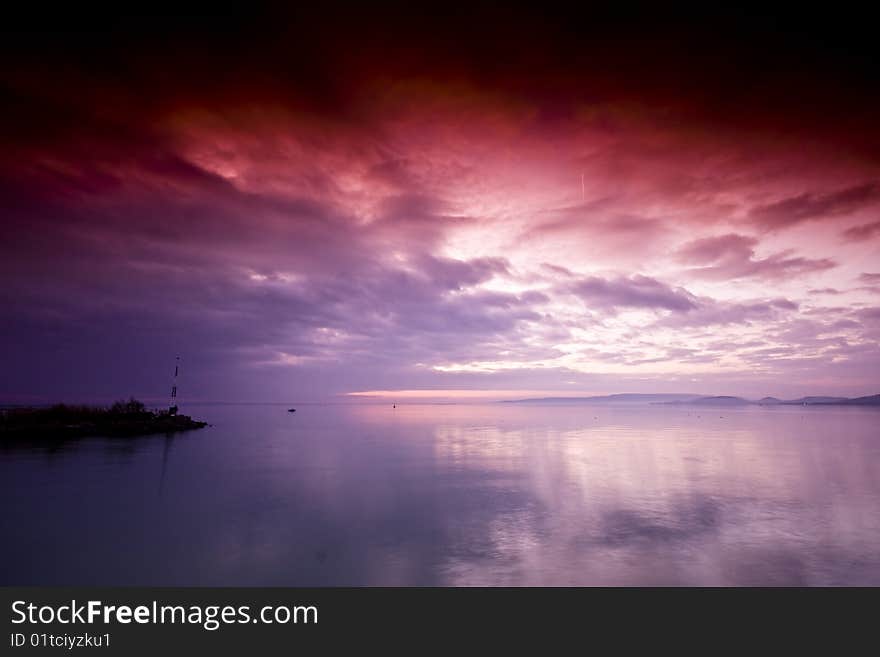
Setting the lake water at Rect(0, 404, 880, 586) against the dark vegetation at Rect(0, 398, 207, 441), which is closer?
the lake water at Rect(0, 404, 880, 586)

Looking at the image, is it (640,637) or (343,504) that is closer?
(640,637)

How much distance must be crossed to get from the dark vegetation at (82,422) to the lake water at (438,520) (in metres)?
12.2

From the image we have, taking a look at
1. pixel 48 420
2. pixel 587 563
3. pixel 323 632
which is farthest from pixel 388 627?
pixel 48 420

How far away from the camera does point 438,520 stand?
19734mm

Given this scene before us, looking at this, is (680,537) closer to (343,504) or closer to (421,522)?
(421,522)

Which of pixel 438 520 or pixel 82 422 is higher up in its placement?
pixel 82 422

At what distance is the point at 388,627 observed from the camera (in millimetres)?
9688

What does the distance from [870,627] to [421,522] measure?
47.8 ft

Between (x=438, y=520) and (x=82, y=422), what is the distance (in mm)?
54937

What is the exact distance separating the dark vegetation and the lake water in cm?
1218

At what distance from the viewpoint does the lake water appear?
13.8 metres

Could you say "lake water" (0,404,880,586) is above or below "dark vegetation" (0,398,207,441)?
below

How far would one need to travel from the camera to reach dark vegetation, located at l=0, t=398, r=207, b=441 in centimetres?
4775

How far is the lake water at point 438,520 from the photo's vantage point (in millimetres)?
13836
